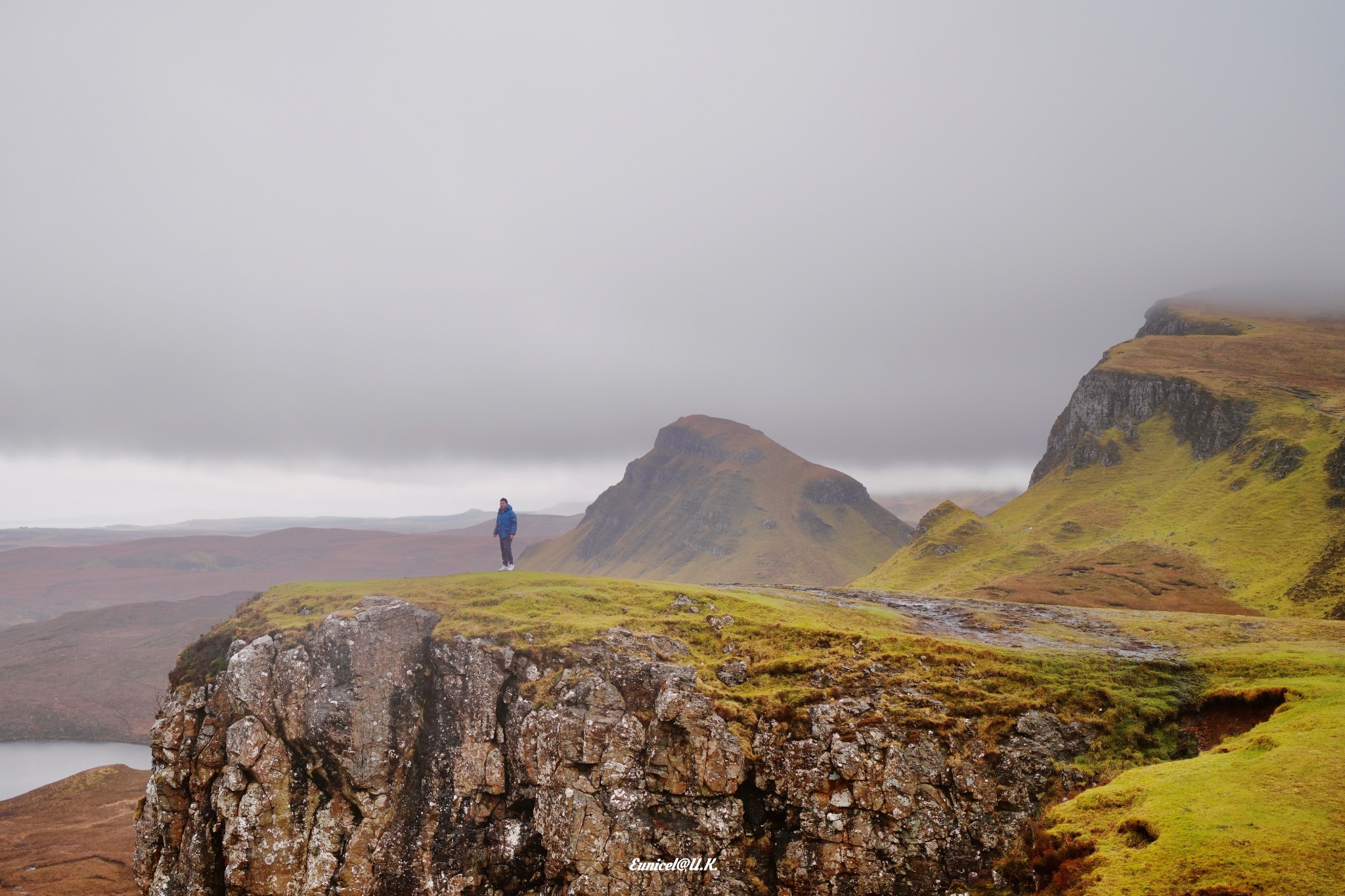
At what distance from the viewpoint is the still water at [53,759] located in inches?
3265

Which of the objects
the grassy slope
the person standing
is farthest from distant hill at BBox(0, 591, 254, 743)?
the grassy slope

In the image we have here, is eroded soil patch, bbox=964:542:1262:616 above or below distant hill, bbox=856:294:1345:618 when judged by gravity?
below

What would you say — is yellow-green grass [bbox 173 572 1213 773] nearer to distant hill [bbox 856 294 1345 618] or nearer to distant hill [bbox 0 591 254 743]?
distant hill [bbox 856 294 1345 618]

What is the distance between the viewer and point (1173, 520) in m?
59.3

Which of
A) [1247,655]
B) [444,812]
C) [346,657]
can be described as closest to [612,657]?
[444,812]

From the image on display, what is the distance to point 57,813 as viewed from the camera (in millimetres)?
60125

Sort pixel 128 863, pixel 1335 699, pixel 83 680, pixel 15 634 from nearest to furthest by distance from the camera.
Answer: pixel 1335 699, pixel 128 863, pixel 83 680, pixel 15 634

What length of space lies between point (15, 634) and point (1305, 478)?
826ft

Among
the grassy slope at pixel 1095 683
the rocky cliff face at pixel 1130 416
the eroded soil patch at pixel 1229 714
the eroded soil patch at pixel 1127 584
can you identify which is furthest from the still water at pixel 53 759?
the rocky cliff face at pixel 1130 416

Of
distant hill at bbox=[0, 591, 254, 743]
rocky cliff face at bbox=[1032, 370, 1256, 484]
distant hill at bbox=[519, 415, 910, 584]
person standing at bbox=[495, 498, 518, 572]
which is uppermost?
rocky cliff face at bbox=[1032, 370, 1256, 484]

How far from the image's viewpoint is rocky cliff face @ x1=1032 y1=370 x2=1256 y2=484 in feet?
220

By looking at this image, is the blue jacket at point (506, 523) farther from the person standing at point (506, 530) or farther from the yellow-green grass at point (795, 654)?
the yellow-green grass at point (795, 654)

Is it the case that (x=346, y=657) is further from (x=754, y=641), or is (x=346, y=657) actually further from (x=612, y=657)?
(x=754, y=641)

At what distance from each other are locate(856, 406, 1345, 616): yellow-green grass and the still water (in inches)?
4748
